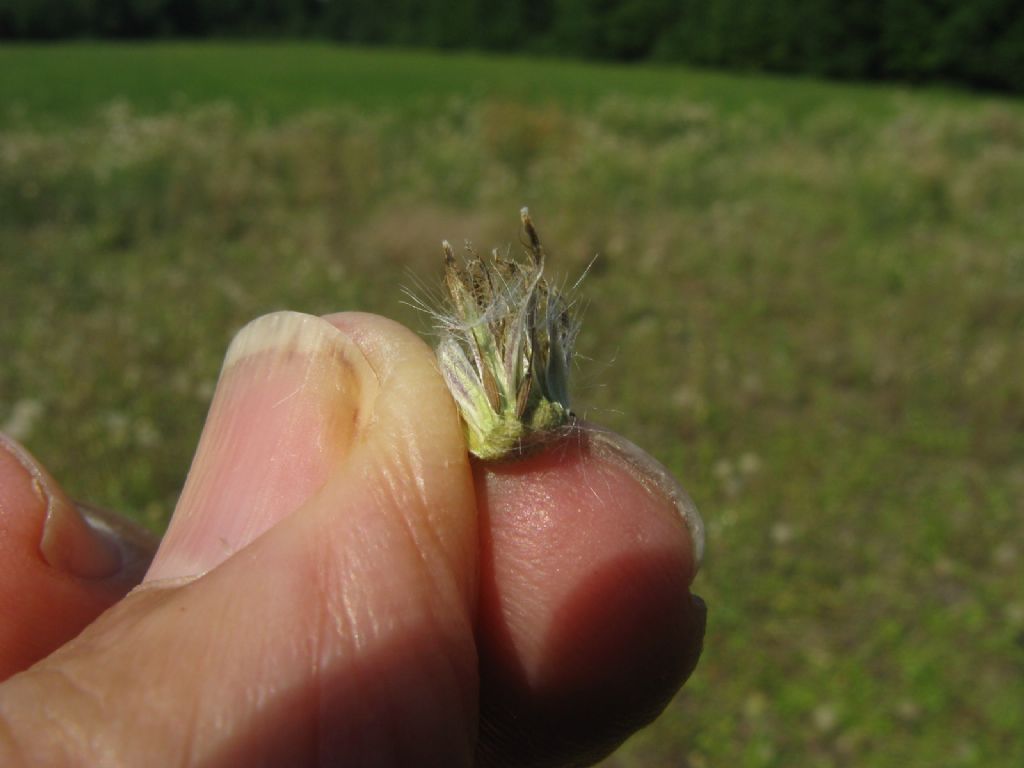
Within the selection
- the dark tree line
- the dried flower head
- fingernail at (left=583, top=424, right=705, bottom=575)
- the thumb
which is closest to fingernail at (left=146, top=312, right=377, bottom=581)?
the thumb

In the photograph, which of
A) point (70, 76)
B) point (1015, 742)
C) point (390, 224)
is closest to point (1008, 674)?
point (1015, 742)

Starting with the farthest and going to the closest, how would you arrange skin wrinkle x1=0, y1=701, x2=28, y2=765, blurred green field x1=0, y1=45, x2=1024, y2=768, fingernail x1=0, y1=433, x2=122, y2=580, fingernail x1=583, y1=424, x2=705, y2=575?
blurred green field x1=0, y1=45, x2=1024, y2=768 < fingernail x1=0, y1=433, x2=122, y2=580 < fingernail x1=583, y1=424, x2=705, y2=575 < skin wrinkle x1=0, y1=701, x2=28, y2=765

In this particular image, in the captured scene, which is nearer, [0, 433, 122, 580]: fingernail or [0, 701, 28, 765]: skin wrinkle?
[0, 701, 28, 765]: skin wrinkle

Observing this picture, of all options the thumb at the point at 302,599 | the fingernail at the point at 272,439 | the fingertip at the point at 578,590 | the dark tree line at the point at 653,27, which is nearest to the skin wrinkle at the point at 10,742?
the thumb at the point at 302,599

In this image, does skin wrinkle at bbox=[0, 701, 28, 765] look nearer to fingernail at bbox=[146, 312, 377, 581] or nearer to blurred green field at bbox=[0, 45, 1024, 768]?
fingernail at bbox=[146, 312, 377, 581]

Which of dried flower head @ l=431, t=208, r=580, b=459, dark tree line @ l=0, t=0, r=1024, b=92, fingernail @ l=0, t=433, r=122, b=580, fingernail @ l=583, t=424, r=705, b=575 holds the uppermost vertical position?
dried flower head @ l=431, t=208, r=580, b=459

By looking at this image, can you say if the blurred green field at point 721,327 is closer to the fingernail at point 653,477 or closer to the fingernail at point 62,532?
the fingernail at point 653,477

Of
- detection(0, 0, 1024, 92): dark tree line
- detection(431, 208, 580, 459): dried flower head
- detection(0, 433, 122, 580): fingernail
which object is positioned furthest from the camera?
detection(0, 0, 1024, 92): dark tree line
